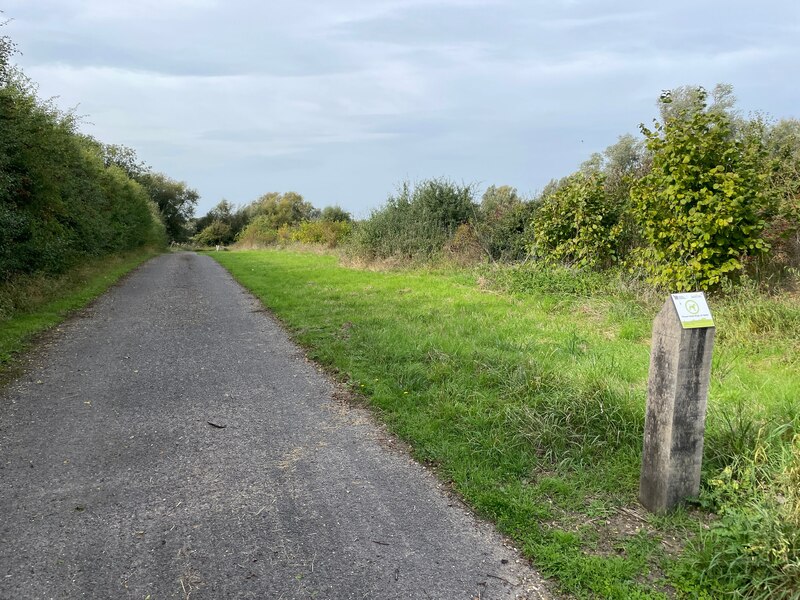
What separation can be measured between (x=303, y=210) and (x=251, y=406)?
68.5 meters

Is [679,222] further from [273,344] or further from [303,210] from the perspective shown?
[303,210]

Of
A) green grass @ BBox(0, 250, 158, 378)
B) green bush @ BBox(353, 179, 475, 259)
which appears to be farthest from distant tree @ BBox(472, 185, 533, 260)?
green grass @ BBox(0, 250, 158, 378)

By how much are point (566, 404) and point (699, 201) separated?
17.4ft

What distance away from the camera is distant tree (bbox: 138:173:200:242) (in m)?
64.2

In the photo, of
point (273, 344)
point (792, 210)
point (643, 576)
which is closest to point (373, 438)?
point (643, 576)

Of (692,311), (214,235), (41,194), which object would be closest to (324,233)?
(41,194)

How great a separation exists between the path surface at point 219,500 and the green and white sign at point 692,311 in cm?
170

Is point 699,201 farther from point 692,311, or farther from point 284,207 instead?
point 284,207

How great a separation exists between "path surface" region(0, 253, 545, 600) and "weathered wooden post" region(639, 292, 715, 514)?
3.62ft

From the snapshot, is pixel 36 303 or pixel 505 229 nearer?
pixel 36 303

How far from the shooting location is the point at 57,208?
14.5 m

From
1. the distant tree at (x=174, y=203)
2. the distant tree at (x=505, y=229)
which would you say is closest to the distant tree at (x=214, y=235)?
the distant tree at (x=174, y=203)

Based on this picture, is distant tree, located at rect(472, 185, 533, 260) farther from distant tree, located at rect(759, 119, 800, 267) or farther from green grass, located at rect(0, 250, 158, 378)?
green grass, located at rect(0, 250, 158, 378)

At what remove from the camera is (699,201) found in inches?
325
